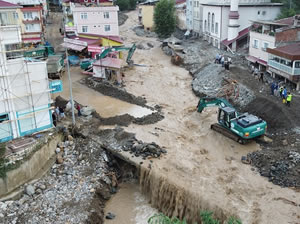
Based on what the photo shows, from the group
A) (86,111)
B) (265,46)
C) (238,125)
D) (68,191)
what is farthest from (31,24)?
(238,125)

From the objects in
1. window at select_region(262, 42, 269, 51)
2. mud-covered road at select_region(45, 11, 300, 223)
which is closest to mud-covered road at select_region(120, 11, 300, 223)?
mud-covered road at select_region(45, 11, 300, 223)

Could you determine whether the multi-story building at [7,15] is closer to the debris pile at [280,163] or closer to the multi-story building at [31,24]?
the debris pile at [280,163]

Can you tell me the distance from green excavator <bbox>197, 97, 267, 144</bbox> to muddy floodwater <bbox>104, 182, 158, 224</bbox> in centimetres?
858

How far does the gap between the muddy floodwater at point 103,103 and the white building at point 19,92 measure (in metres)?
7.18

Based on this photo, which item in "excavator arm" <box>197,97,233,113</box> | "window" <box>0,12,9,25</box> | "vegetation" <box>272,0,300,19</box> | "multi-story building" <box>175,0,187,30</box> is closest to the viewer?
"window" <box>0,12,9,25</box>

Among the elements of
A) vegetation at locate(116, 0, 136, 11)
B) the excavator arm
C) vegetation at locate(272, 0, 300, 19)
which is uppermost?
vegetation at locate(116, 0, 136, 11)

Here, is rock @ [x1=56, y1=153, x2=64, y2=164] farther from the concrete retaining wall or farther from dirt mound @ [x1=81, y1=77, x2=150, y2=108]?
dirt mound @ [x1=81, y1=77, x2=150, y2=108]

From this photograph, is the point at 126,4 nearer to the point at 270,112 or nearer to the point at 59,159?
the point at 270,112

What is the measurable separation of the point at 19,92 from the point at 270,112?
19850mm

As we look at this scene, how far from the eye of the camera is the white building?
22469 mm

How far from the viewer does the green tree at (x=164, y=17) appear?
65.8 m

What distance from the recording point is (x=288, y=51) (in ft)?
107

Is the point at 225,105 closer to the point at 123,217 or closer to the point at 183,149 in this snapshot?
the point at 183,149

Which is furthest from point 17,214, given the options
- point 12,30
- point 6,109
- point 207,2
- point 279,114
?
point 207,2
